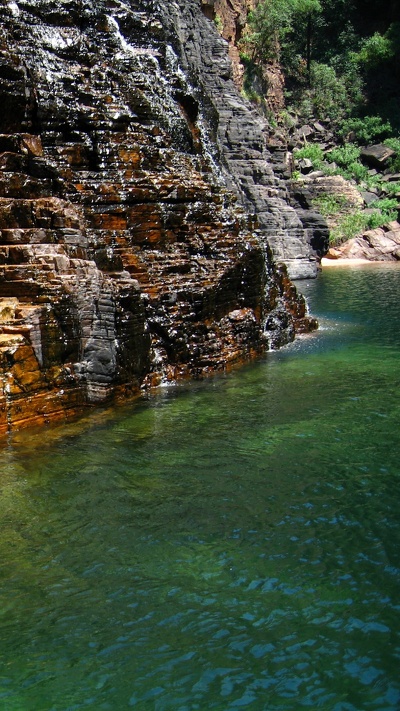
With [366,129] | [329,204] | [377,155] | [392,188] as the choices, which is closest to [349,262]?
[329,204]

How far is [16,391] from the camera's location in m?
13.6

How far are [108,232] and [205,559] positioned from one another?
11.1 metres

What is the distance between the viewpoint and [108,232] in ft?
59.4

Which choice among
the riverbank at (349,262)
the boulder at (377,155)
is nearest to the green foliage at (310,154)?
the boulder at (377,155)

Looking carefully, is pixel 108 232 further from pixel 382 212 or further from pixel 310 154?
pixel 310 154

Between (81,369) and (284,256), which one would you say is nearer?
(81,369)

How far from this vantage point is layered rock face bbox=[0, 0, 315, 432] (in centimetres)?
1466

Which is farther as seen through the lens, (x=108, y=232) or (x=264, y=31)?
(x=264, y=31)

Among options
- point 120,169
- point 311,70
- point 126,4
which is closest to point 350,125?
point 311,70

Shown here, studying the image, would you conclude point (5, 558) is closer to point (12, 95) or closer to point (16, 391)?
point (16, 391)

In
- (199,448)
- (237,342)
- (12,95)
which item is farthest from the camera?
(237,342)

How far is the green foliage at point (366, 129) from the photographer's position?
6781 cm

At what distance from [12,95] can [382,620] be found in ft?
50.3

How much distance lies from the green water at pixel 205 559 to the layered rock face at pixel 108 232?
5.32 feet
